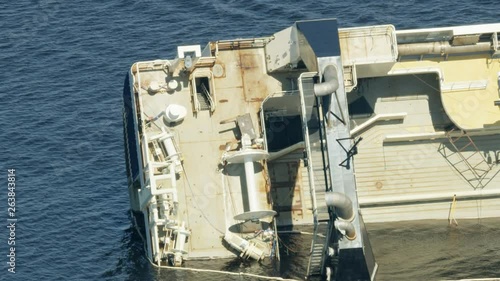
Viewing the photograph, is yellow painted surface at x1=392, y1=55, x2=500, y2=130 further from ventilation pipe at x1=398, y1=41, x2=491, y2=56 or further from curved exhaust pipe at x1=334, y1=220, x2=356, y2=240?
curved exhaust pipe at x1=334, y1=220, x2=356, y2=240

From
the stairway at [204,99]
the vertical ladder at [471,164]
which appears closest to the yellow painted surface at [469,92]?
the vertical ladder at [471,164]

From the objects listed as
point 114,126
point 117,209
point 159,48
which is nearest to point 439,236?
point 117,209

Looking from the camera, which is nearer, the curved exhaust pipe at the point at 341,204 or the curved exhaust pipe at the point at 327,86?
the curved exhaust pipe at the point at 341,204

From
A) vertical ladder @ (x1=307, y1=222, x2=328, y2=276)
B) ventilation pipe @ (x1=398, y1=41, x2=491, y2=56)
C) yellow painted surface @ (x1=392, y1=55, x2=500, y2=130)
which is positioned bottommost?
vertical ladder @ (x1=307, y1=222, x2=328, y2=276)

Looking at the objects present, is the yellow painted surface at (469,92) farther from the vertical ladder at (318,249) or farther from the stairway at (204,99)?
the vertical ladder at (318,249)

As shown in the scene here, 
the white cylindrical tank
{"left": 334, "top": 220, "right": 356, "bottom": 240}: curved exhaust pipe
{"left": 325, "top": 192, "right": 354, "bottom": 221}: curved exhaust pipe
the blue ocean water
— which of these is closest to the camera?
{"left": 325, "top": 192, "right": 354, "bottom": 221}: curved exhaust pipe

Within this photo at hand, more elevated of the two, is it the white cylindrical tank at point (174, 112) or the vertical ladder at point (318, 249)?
the white cylindrical tank at point (174, 112)

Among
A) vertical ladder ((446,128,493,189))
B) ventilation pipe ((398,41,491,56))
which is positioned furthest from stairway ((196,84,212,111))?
vertical ladder ((446,128,493,189))
